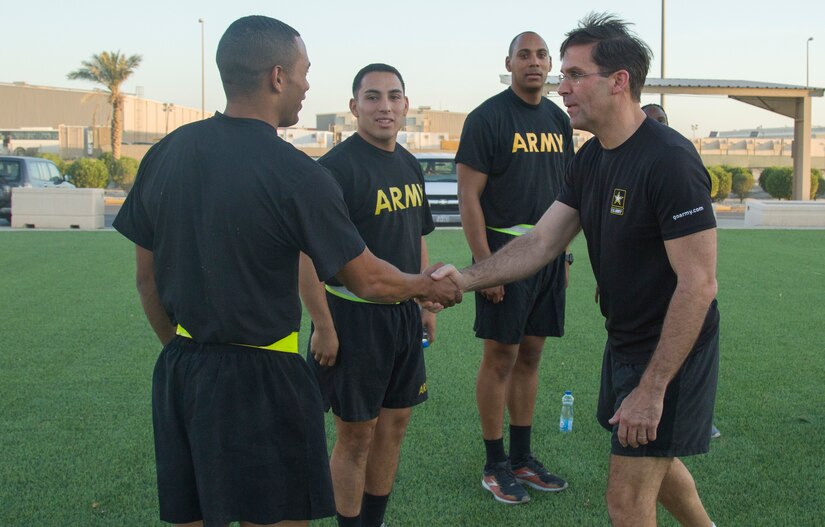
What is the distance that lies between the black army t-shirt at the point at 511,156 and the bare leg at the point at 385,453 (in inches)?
→ 51.3

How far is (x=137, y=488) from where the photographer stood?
4539mm

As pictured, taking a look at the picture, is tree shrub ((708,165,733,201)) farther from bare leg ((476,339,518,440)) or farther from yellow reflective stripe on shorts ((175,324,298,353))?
yellow reflective stripe on shorts ((175,324,298,353))

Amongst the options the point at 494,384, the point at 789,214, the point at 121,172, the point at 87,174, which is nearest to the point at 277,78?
the point at 494,384

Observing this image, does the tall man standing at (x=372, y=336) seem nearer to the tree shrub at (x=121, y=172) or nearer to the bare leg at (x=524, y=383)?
the bare leg at (x=524, y=383)

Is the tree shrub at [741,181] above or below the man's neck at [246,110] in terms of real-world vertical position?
above

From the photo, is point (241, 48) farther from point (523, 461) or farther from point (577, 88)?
point (523, 461)

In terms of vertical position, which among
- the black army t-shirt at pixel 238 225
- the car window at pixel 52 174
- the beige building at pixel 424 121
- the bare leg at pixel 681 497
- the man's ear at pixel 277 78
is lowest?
the bare leg at pixel 681 497

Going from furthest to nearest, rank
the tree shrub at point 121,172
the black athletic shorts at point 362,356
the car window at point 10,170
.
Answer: the tree shrub at point 121,172, the car window at point 10,170, the black athletic shorts at point 362,356

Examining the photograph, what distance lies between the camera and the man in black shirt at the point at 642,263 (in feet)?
9.52

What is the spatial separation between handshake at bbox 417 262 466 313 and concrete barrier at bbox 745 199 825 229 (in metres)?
17.2

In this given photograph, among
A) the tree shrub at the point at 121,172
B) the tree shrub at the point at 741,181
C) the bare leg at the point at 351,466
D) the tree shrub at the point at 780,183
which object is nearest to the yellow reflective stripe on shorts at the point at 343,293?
the bare leg at the point at 351,466

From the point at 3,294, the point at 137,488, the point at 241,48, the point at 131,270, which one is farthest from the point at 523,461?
the point at 131,270

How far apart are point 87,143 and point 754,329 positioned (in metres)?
63.6

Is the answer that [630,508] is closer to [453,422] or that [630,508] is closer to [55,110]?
[453,422]
